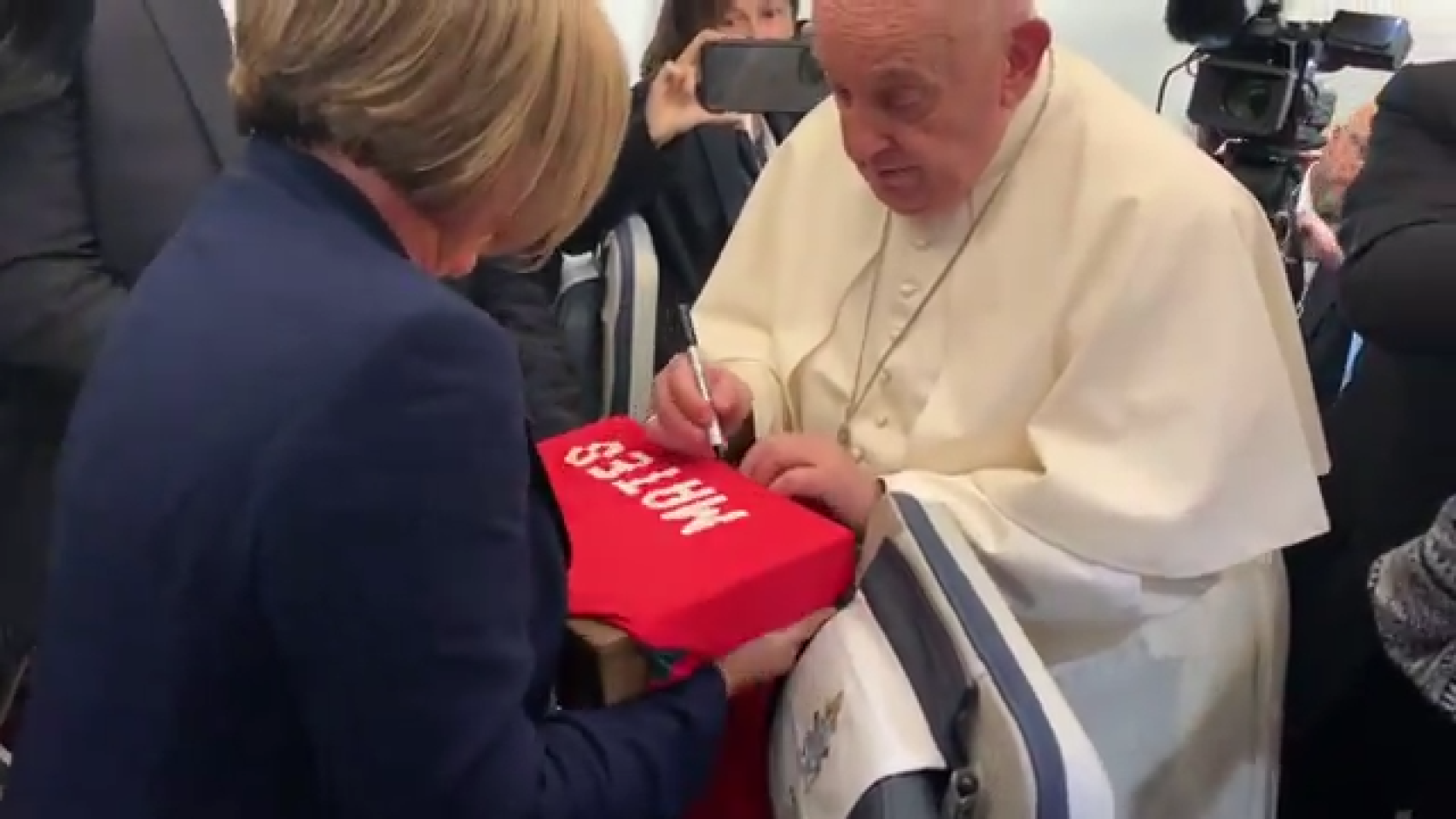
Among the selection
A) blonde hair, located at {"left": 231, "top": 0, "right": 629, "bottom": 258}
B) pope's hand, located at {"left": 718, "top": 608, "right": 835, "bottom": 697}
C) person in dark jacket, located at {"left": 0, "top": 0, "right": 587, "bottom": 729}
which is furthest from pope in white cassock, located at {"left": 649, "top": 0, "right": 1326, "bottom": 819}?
person in dark jacket, located at {"left": 0, "top": 0, "right": 587, "bottom": 729}

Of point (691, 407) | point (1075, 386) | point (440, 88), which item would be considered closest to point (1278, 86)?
point (1075, 386)

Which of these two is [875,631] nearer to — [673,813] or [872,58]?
[673,813]

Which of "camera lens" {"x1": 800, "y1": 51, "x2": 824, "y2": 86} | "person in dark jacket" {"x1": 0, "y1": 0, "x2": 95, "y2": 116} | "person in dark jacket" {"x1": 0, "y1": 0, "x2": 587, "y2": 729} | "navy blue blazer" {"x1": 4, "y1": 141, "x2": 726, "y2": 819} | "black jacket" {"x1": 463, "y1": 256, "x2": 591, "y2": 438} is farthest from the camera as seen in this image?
"black jacket" {"x1": 463, "y1": 256, "x2": 591, "y2": 438}

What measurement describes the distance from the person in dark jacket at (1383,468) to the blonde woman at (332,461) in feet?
2.23

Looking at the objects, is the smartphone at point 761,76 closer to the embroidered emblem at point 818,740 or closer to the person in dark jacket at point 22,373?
the person in dark jacket at point 22,373

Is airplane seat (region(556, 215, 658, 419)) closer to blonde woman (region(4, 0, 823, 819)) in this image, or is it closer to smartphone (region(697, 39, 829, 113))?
smartphone (region(697, 39, 829, 113))

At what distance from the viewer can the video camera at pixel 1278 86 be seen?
2.14m

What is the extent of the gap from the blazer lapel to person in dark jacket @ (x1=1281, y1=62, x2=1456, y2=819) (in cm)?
101

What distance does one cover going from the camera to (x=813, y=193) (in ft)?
5.17

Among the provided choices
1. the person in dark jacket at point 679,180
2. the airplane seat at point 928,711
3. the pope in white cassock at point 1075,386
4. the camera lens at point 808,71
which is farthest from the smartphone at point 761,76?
the airplane seat at point 928,711

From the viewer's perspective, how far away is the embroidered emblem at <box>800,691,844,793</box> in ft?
3.51

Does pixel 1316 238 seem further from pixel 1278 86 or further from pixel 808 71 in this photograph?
pixel 808 71

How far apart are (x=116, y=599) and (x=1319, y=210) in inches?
62.5

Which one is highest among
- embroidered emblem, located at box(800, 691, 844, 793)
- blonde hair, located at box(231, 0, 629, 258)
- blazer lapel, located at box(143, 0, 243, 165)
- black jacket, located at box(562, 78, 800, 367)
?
blonde hair, located at box(231, 0, 629, 258)
